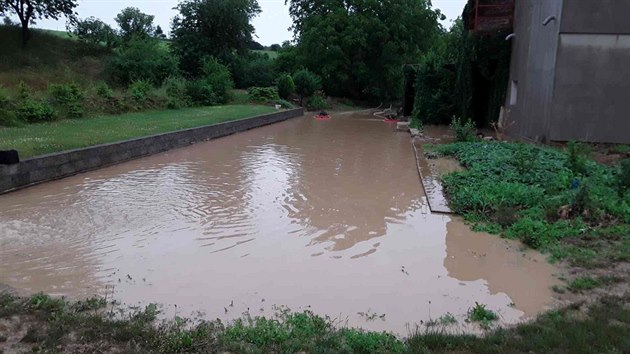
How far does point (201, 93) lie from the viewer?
27953 millimetres

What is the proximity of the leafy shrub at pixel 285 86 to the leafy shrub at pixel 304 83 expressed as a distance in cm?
80

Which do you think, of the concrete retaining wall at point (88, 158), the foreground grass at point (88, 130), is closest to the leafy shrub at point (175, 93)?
the foreground grass at point (88, 130)

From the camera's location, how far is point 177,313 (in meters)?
4.20

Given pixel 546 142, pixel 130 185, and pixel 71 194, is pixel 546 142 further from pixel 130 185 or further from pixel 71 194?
pixel 71 194

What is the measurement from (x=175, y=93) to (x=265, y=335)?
23805 mm

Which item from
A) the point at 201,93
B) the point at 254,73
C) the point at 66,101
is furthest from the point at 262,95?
the point at 66,101

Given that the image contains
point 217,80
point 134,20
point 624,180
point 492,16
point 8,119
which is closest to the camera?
point 624,180

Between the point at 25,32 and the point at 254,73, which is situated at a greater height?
the point at 25,32

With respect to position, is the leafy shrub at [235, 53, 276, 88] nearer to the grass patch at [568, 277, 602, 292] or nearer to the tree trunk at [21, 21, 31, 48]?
the tree trunk at [21, 21, 31, 48]

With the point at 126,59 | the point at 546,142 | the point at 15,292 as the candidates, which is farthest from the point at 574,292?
the point at 126,59

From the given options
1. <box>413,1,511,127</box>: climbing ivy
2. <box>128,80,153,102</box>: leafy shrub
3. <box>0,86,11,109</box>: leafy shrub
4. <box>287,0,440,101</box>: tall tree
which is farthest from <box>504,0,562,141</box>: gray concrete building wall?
<box>287,0,440,101</box>: tall tree

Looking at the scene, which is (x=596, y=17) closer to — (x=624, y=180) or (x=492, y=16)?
(x=624, y=180)

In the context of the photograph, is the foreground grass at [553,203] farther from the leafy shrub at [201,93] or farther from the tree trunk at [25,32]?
the tree trunk at [25,32]

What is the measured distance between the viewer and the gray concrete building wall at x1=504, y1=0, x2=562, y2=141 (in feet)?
44.0
